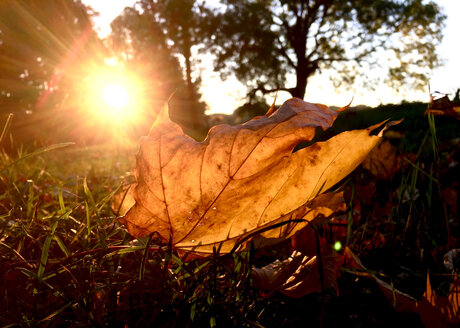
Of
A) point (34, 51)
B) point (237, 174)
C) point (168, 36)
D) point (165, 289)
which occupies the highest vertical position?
point (168, 36)

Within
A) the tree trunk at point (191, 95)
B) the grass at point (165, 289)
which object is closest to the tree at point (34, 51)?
the grass at point (165, 289)

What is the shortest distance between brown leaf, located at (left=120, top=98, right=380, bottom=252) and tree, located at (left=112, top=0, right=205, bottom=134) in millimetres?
24261

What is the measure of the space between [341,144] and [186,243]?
0.36m

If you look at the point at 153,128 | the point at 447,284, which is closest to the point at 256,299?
the point at 153,128

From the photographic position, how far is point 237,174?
0.64 metres

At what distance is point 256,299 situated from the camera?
68 centimetres

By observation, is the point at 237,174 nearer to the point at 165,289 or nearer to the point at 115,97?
the point at 165,289

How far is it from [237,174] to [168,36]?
2713cm

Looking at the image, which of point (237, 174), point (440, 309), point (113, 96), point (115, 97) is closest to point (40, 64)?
point (113, 96)

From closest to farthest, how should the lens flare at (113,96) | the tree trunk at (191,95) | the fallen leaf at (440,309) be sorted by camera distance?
the fallen leaf at (440,309), the lens flare at (113,96), the tree trunk at (191,95)

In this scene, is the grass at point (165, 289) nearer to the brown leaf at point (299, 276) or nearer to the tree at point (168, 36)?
the brown leaf at point (299, 276)

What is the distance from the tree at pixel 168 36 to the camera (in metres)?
24.6

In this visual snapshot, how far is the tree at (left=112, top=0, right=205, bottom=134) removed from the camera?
24641mm

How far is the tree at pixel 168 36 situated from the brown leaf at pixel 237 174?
79.6ft
